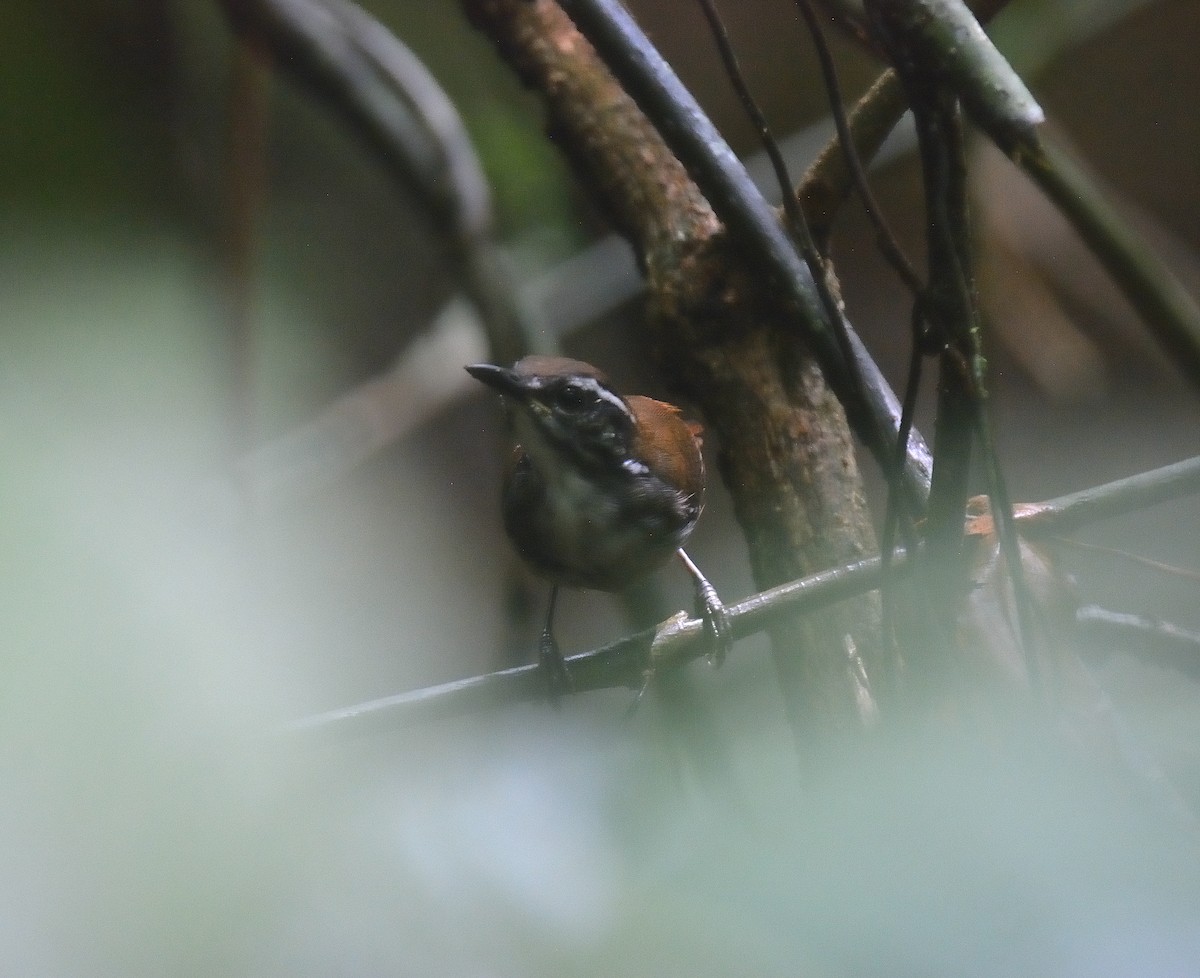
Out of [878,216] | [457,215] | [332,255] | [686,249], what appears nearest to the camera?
[878,216]

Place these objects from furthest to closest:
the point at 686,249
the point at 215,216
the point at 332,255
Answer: the point at 332,255, the point at 215,216, the point at 686,249

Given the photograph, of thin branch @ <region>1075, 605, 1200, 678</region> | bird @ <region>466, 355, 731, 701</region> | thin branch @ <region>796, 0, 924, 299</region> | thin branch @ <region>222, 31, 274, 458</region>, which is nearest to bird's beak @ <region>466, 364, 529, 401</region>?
bird @ <region>466, 355, 731, 701</region>

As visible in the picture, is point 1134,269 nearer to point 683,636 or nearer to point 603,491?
point 683,636

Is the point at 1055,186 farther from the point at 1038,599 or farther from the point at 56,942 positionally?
the point at 56,942

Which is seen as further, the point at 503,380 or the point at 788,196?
the point at 503,380

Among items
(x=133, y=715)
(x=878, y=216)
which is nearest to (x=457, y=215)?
(x=878, y=216)

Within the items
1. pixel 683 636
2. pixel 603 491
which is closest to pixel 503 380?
pixel 603 491
